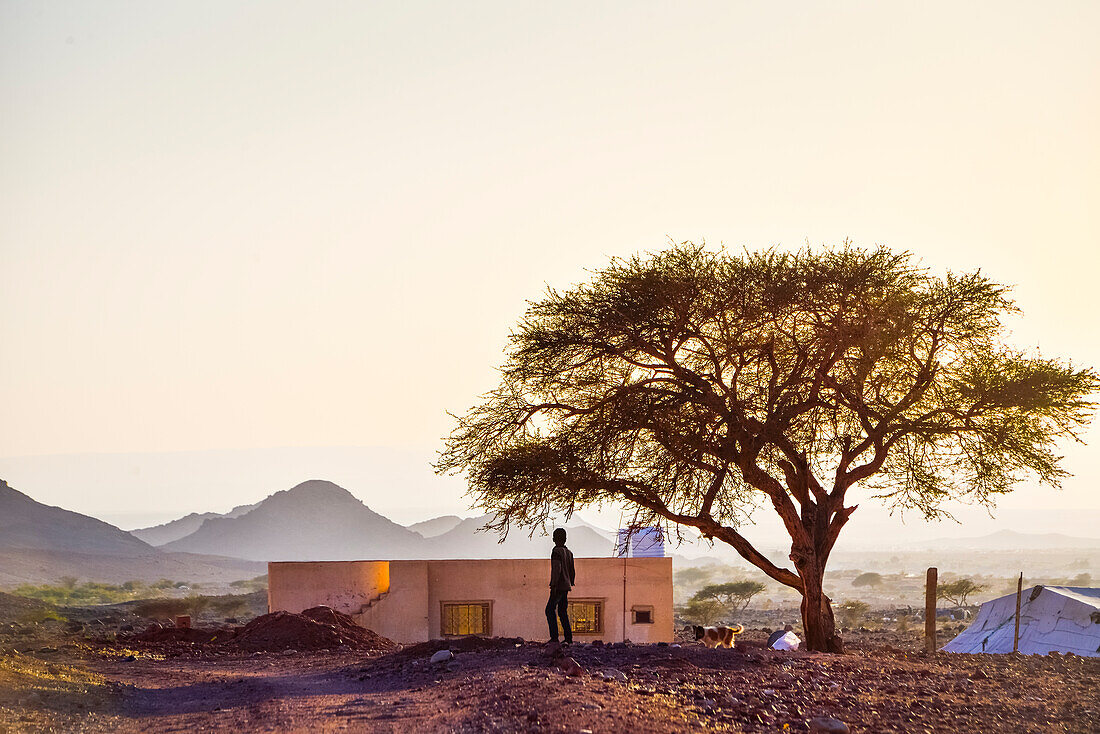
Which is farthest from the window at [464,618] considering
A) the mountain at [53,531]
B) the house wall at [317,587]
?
the mountain at [53,531]

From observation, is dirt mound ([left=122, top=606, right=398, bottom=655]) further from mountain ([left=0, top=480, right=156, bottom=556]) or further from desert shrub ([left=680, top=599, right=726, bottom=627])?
mountain ([left=0, top=480, right=156, bottom=556])

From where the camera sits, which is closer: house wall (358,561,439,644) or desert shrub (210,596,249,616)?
house wall (358,561,439,644)

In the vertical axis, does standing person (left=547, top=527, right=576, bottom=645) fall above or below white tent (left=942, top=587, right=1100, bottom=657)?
above

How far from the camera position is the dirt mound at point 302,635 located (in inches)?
932

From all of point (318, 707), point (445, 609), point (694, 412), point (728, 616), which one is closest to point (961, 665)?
point (694, 412)

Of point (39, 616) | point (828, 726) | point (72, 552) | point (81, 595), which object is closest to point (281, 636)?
point (828, 726)

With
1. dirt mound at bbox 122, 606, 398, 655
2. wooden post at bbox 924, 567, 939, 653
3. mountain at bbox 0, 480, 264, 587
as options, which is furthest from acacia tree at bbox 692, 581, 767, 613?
mountain at bbox 0, 480, 264, 587

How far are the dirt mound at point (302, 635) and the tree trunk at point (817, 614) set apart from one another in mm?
9001

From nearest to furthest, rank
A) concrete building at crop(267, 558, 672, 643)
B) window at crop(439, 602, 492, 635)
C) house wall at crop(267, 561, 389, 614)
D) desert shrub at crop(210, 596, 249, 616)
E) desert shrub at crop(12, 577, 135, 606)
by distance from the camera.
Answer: house wall at crop(267, 561, 389, 614) < concrete building at crop(267, 558, 672, 643) < window at crop(439, 602, 492, 635) < desert shrub at crop(210, 596, 249, 616) < desert shrub at crop(12, 577, 135, 606)

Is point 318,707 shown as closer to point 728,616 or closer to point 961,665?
point 961,665

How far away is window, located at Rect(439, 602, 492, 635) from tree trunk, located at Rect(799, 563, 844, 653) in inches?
441

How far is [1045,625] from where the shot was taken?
1181 inches

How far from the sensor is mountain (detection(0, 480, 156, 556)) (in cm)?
12056

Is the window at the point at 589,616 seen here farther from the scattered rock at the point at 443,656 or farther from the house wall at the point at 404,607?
the scattered rock at the point at 443,656
